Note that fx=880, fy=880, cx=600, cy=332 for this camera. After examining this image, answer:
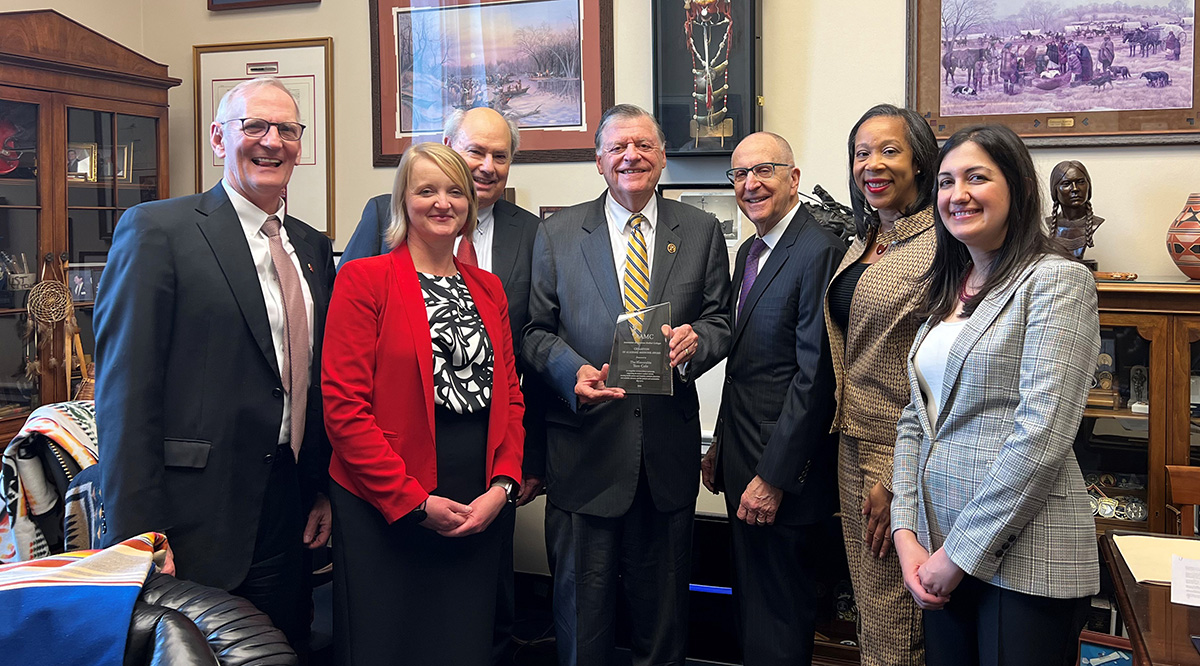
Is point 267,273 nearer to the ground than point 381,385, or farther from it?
farther from it

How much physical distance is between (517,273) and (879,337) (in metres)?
1.01

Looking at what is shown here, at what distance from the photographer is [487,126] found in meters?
2.51

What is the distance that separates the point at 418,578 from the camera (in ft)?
6.62

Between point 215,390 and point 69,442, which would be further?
point 69,442

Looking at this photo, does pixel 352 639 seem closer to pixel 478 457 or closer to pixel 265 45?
A: pixel 478 457

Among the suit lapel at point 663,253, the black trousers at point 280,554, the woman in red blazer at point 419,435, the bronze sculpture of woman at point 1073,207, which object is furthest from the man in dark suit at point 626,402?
the bronze sculpture of woman at point 1073,207

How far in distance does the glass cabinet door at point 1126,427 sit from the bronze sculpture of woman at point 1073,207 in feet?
0.99

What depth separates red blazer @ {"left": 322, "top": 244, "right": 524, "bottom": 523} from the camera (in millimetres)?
1885

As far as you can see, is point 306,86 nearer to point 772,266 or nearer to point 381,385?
point 381,385

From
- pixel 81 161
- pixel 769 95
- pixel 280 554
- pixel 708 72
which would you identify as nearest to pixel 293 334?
pixel 280 554

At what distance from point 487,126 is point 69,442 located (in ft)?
4.39

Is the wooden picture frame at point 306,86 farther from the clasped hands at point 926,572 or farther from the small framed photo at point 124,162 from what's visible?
the clasped hands at point 926,572

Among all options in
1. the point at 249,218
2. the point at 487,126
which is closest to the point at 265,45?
the point at 487,126

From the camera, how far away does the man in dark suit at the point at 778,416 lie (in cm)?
217
